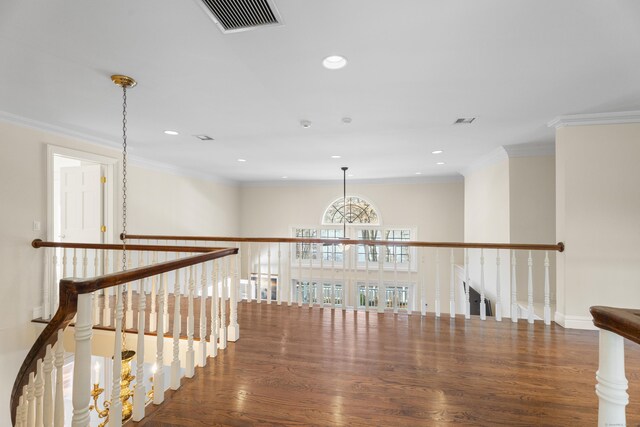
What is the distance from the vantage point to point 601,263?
3.13 meters

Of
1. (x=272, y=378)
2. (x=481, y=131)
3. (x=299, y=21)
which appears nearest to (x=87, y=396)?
(x=272, y=378)

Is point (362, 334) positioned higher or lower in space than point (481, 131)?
lower

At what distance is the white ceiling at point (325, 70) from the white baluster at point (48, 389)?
1.81m

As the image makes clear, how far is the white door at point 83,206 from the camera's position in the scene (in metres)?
4.33

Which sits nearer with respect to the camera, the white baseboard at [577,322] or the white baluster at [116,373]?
the white baluster at [116,373]

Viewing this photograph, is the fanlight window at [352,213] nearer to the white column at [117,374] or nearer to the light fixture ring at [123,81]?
the light fixture ring at [123,81]

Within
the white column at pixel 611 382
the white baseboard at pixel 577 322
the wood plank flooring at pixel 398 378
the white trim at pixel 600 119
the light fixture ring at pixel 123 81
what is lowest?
the wood plank flooring at pixel 398 378

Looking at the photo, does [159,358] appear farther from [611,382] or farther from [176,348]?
[611,382]

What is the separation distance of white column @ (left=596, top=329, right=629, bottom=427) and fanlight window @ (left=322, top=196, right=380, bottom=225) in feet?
22.9

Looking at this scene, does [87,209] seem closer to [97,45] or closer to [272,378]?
[97,45]

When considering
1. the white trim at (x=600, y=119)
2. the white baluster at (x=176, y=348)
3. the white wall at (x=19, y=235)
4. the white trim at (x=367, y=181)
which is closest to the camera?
the white baluster at (x=176, y=348)

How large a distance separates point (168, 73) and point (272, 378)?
2.46m

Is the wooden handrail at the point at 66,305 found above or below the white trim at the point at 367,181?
below

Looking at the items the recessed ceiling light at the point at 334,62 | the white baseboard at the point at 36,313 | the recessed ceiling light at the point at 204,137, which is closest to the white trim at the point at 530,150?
the recessed ceiling light at the point at 334,62
